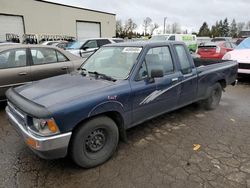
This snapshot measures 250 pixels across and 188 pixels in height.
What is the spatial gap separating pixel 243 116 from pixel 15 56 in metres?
5.56

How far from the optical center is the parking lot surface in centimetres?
288

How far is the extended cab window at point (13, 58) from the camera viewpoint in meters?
5.41

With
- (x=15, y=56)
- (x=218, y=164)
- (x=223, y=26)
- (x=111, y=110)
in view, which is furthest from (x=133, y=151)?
(x=223, y=26)

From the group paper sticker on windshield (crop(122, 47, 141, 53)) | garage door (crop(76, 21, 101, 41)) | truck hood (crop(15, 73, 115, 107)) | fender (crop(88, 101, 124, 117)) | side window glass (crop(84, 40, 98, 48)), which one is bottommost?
fender (crop(88, 101, 124, 117))

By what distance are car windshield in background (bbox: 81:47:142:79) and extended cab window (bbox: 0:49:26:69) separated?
2.18 m

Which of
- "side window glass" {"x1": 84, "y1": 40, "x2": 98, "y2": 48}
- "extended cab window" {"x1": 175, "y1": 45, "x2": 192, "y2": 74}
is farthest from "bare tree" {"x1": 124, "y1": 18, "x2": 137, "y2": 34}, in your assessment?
"extended cab window" {"x1": 175, "y1": 45, "x2": 192, "y2": 74}

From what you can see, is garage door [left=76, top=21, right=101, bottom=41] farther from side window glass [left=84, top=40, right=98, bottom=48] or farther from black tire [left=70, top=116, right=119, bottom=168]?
black tire [left=70, top=116, right=119, bottom=168]

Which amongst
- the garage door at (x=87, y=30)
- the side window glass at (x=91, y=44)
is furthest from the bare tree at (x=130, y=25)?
the side window glass at (x=91, y=44)

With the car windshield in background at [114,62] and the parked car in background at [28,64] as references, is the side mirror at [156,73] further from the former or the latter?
the parked car in background at [28,64]

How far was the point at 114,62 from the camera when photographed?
13.0ft

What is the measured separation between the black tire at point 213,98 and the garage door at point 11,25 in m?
22.5

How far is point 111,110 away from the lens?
10.4 feet

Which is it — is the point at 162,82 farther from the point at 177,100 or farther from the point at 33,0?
the point at 33,0

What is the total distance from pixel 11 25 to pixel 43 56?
66.5 feet
